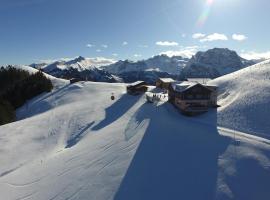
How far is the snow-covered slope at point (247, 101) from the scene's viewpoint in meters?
44.9

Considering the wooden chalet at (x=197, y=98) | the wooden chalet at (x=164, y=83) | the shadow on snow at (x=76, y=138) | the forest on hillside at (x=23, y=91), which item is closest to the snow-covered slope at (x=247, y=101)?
the wooden chalet at (x=197, y=98)

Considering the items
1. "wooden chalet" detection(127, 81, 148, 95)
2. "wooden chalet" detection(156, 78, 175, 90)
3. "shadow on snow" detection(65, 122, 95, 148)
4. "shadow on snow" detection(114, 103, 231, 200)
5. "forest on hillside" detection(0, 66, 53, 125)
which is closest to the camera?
"shadow on snow" detection(114, 103, 231, 200)

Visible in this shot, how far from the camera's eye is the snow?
3288 centimetres

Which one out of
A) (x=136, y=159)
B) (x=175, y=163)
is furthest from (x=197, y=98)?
(x=136, y=159)

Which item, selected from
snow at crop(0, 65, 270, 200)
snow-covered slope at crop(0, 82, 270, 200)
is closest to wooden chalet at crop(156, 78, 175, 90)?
snow at crop(0, 65, 270, 200)

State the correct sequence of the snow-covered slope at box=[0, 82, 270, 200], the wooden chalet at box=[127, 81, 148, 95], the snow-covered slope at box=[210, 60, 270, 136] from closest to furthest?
the snow-covered slope at box=[0, 82, 270, 200] < the snow-covered slope at box=[210, 60, 270, 136] < the wooden chalet at box=[127, 81, 148, 95]

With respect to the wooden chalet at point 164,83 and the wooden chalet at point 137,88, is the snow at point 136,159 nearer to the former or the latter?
the wooden chalet at point 137,88

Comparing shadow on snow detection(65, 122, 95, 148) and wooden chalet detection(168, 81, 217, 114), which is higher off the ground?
wooden chalet detection(168, 81, 217, 114)

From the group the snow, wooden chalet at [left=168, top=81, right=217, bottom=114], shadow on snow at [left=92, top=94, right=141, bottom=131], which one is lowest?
the snow

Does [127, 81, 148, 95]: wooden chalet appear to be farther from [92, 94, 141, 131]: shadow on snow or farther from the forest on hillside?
the forest on hillside

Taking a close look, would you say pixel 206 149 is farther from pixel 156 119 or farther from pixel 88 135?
pixel 88 135

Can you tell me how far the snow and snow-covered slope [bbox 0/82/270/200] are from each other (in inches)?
3.9

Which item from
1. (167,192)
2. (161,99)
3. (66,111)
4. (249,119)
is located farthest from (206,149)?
(66,111)

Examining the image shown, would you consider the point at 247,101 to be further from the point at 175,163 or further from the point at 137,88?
the point at 137,88
